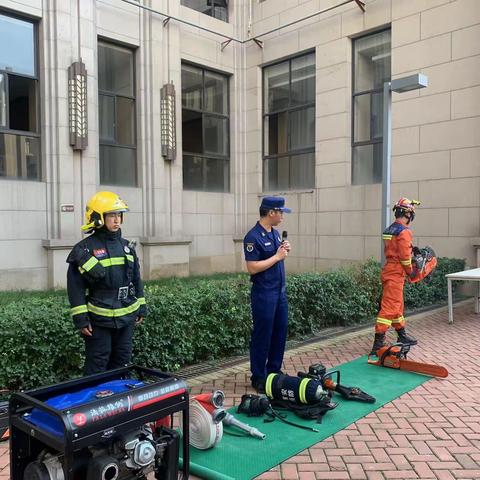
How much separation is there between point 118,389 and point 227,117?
12526 mm

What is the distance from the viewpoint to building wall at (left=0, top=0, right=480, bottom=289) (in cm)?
1036

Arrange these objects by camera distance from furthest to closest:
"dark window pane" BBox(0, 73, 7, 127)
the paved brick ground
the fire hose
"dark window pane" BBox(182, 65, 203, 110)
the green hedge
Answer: "dark window pane" BBox(182, 65, 203, 110), "dark window pane" BBox(0, 73, 7, 127), the green hedge, the fire hose, the paved brick ground

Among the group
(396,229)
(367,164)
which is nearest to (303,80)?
(367,164)

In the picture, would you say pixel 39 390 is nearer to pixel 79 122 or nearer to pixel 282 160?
pixel 79 122

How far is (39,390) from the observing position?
Answer: 2777mm

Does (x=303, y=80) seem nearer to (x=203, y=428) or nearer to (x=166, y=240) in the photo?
(x=166, y=240)

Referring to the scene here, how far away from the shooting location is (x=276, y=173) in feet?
47.0

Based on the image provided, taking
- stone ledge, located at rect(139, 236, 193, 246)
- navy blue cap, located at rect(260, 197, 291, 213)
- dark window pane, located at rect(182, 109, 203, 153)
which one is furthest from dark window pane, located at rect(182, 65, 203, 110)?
navy blue cap, located at rect(260, 197, 291, 213)

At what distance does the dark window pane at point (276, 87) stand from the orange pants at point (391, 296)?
893 cm

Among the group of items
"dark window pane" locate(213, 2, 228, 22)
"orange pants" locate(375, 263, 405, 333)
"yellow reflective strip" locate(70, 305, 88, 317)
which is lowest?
"orange pants" locate(375, 263, 405, 333)

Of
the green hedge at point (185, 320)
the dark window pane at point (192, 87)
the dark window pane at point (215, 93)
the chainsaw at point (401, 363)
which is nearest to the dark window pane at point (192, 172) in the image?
the dark window pane at point (192, 87)

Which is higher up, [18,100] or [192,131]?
[18,100]

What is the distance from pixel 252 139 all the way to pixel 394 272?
918cm

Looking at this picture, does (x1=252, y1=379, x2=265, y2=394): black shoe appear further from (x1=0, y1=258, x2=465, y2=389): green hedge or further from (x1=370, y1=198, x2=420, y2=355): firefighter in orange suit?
(x1=370, y1=198, x2=420, y2=355): firefighter in orange suit
